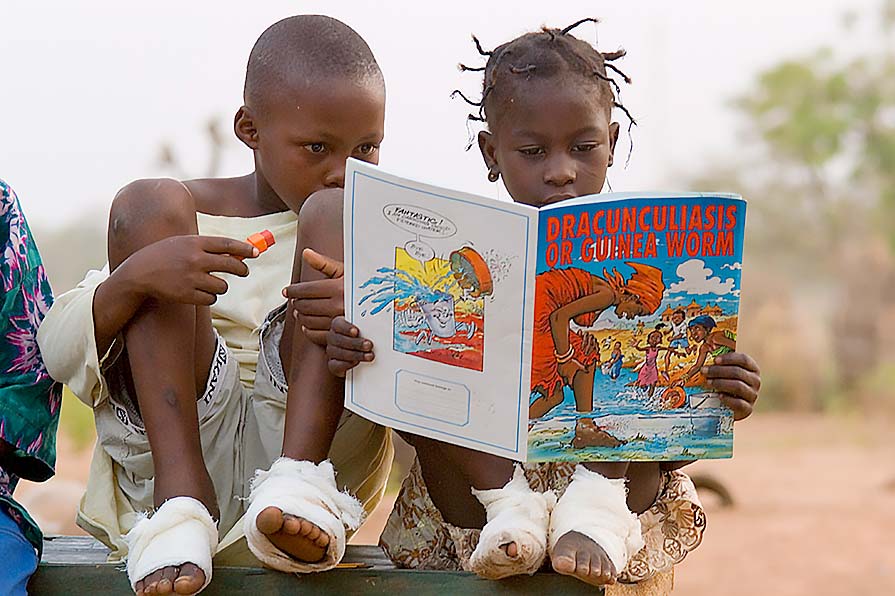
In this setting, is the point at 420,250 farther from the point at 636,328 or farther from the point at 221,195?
the point at 221,195

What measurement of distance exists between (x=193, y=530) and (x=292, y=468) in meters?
0.15

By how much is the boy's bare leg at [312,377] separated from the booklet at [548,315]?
0.07 meters

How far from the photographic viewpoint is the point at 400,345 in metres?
1.64

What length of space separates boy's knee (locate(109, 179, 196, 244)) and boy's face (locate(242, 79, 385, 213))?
337 mm

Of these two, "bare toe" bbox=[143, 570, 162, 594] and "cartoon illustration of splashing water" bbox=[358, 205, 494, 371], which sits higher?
"cartoon illustration of splashing water" bbox=[358, 205, 494, 371]

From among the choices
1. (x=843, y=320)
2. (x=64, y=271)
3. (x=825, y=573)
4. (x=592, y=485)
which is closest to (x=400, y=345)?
(x=592, y=485)

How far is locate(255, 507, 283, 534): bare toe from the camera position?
4.86 feet

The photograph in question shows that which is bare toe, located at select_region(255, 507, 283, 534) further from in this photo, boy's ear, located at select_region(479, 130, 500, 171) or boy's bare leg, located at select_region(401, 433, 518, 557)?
boy's ear, located at select_region(479, 130, 500, 171)

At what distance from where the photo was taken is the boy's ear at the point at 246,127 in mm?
2111

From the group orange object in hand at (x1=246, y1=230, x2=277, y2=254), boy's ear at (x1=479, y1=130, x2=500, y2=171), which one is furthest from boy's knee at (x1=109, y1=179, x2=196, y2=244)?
boy's ear at (x1=479, y1=130, x2=500, y2=171)

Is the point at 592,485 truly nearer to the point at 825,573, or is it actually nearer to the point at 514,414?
the point at 514,414

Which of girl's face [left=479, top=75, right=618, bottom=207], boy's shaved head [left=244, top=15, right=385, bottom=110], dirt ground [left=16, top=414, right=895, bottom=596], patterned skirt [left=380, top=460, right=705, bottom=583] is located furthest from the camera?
dirt ground [left=16, top=414, right=895, bottom=596]

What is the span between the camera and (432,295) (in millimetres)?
1626

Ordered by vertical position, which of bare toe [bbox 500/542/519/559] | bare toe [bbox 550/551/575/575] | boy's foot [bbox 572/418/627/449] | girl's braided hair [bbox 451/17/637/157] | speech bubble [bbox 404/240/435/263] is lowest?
bare toe [bbox 550/551/575/575]
